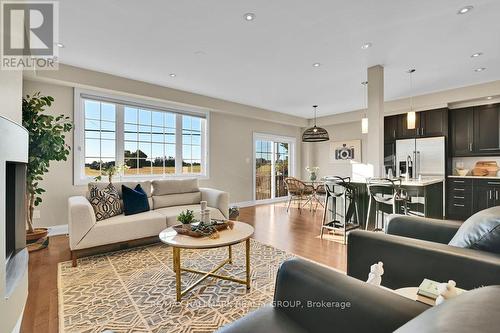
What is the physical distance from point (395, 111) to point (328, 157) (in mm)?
2425

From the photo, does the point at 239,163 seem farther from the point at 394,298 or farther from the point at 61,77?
the point at 394,298

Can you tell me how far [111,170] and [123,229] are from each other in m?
1.40

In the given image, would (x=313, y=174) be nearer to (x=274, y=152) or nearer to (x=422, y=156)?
(x=274, y=152)

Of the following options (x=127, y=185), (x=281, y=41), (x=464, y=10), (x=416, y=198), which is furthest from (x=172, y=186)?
(x=464, y=10)

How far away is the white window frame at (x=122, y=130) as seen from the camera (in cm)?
399

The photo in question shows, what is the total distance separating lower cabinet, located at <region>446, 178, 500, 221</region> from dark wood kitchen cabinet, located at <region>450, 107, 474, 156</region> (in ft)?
2.10

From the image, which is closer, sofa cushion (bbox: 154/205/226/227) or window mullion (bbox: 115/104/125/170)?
sofa cushion (bbox: 154/205/226/227)

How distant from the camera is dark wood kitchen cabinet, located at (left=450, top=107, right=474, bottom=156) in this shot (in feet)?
16.3

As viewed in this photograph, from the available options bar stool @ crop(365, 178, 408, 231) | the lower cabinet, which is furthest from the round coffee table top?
the lower cabinet

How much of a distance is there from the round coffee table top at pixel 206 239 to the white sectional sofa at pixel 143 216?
984 millimetres

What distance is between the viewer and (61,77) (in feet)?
12.0

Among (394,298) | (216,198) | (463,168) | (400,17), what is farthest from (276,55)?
(463,168)

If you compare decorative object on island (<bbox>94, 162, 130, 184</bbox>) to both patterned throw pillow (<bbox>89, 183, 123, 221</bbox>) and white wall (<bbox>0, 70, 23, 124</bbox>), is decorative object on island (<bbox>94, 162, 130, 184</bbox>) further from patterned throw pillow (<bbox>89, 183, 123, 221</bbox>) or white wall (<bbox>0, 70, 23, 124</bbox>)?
white wall (<bbox>0, 70, 23, 124</bbox>)

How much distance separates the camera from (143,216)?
326 centimetres
